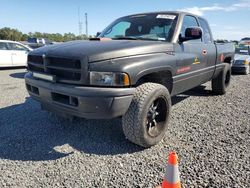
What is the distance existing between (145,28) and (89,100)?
198 cm

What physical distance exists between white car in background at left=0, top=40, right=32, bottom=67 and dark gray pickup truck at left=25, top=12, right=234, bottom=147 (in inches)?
348

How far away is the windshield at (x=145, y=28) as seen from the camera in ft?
13.2

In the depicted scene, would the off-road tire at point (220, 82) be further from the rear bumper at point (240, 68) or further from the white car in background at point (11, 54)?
the white car in background at point (11, 54)

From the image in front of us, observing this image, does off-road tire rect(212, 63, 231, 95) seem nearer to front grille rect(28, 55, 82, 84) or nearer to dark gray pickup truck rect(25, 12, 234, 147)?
dark gray pickup truck rect(25, 12, 234, 147)

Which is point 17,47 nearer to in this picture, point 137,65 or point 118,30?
point 118,30

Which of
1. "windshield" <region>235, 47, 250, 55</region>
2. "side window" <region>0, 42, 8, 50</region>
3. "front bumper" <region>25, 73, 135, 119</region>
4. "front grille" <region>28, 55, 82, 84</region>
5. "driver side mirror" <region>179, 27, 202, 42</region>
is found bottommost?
"front bumper" <region>25, 73, 135, 119</region>

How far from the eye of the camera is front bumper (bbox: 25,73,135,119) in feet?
9.29

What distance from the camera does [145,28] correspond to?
423 cm

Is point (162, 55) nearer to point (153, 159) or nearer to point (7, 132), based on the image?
point (153, 159)

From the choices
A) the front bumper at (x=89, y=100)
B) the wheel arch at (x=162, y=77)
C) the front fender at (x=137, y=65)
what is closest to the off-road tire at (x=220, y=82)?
the wheel arch at (x=162, y=77)

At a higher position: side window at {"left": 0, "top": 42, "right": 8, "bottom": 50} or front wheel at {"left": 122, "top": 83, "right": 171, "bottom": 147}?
side window at {"left": 0, "top": 42, "right": 8, "bottom": 50}

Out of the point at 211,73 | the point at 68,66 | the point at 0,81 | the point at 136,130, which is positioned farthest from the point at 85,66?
the point at 0,81

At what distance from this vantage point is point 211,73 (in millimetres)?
5473

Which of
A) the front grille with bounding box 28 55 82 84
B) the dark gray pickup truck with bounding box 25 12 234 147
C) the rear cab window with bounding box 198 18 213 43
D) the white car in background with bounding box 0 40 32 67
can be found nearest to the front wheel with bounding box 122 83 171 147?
the dark gray pickup truck with bounding box 25 12 234 147
